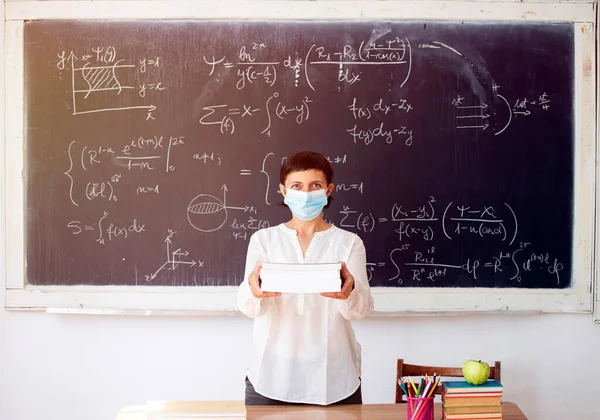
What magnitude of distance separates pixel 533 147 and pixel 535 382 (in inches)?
53.7

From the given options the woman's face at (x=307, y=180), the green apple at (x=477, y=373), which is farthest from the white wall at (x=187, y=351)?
the green apple at (x=477, y=373)

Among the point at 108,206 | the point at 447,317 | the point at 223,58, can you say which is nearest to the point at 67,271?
the point at 108,206

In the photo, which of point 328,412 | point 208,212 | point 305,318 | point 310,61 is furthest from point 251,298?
point 310,61

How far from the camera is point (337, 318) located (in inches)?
93.0

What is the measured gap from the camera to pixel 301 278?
6.52ft

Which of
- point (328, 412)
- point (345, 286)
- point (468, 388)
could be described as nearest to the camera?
point (468, 388)

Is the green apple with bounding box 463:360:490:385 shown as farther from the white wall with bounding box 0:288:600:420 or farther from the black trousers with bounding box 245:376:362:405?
the white wall with bounding box 0:288:600:420

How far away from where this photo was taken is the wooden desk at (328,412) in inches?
82.7

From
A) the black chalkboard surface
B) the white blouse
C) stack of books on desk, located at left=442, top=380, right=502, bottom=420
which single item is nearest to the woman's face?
the white blouse

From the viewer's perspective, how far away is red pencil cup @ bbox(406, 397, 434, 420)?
1.94 meters

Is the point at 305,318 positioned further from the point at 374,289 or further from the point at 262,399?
the point at 374,289

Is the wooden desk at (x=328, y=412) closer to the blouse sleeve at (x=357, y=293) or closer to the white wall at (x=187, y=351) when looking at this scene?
the blouse sleeve at (x=357, y=293)

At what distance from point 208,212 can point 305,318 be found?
4.25ft

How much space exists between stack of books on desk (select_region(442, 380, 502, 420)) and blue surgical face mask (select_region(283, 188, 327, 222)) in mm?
851
